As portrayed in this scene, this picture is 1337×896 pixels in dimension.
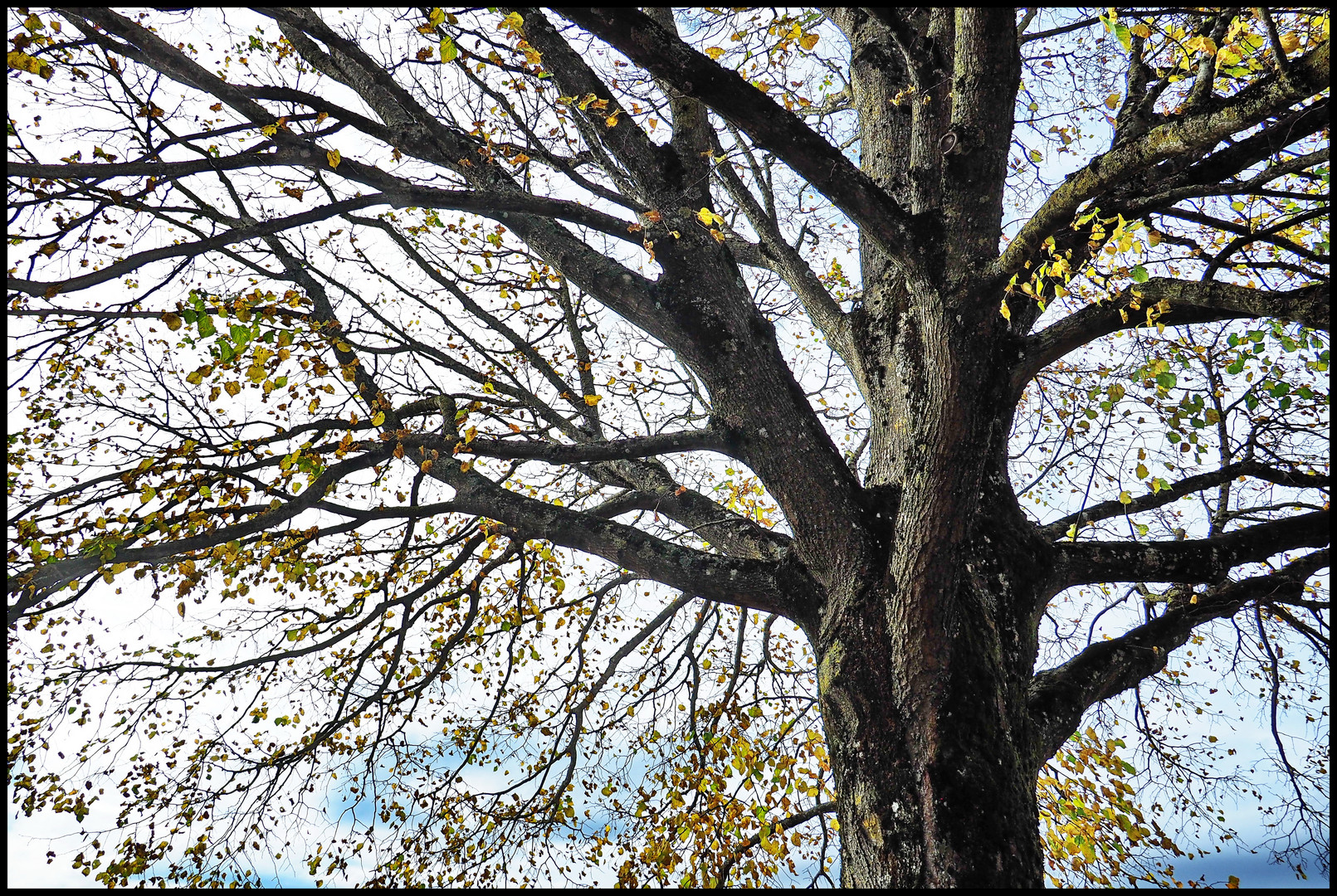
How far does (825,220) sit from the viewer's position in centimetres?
769

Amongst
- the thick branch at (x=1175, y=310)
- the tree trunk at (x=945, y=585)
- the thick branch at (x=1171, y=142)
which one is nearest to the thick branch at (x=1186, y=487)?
the tree trunk at (x=945, y=585)

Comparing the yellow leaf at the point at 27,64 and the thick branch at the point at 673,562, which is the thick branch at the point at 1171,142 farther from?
the yellow leaf at the point at 27,64

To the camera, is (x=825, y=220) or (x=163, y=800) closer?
(x=163, y=800)

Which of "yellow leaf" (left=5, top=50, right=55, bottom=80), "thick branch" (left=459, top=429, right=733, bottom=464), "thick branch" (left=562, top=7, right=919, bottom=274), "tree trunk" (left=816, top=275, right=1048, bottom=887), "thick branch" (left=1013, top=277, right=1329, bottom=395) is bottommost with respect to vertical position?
"tree trunk" (left=816, top=275, right=1048, bottom=887)

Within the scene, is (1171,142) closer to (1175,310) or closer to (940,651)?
(1175,310)

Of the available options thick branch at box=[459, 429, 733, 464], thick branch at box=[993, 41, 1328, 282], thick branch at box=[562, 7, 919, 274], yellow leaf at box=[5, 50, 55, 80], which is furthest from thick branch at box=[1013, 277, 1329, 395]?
yellow leaf at box=[5, 50, 55, 80]

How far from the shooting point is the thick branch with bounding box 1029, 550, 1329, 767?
4.23 m

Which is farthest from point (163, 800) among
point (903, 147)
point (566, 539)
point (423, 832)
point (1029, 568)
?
point (903, 147)

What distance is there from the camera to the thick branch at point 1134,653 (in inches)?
167

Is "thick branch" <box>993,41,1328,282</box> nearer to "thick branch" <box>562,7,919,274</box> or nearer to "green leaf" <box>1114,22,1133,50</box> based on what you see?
"green leaf" <box>1114,22,1133,50</box>

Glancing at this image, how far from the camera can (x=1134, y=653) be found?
15.0ft

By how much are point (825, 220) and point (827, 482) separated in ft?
14.0

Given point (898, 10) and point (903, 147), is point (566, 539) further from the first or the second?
point (898, 10)

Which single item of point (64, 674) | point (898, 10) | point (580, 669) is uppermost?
point (898, 10)
